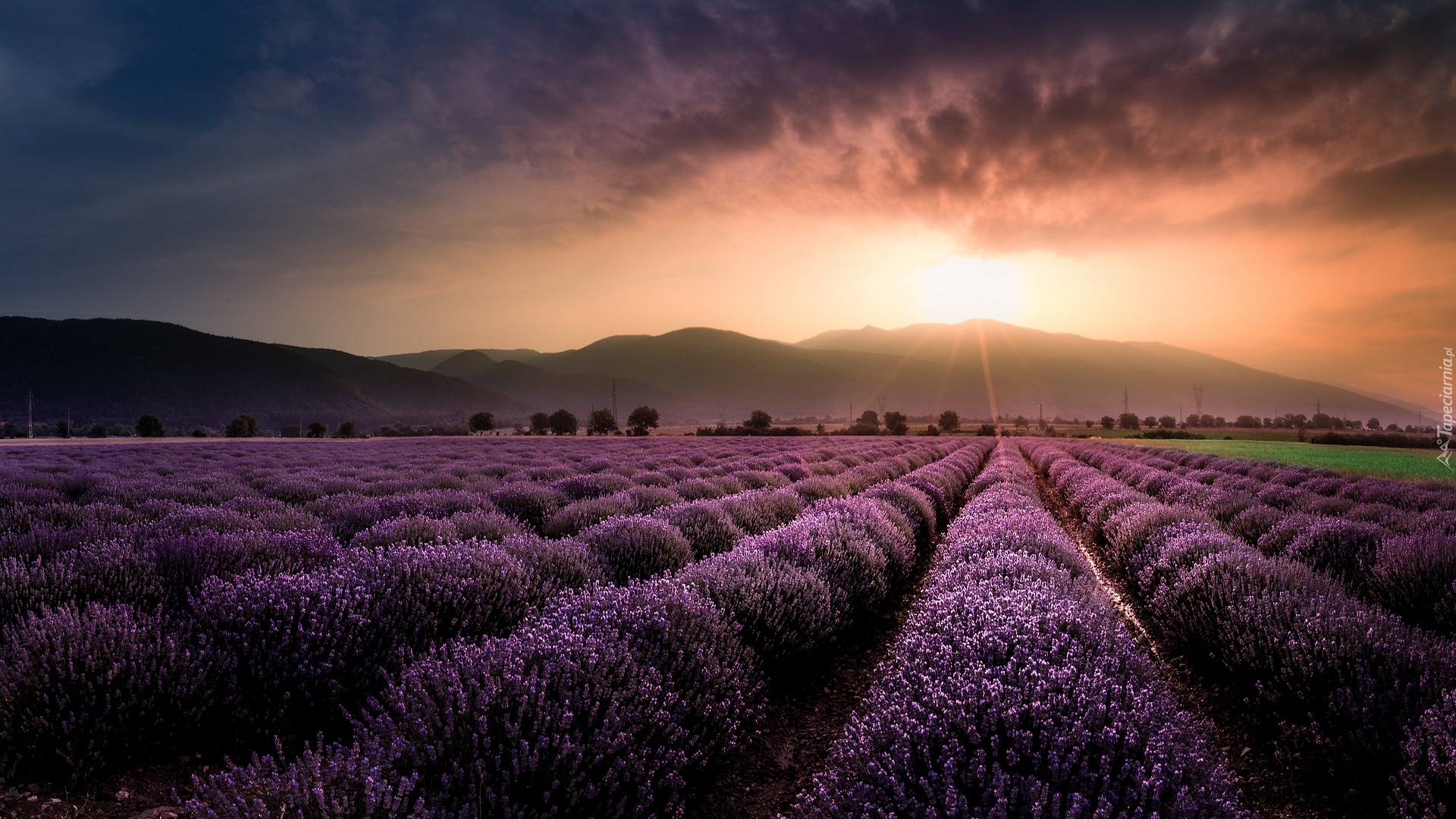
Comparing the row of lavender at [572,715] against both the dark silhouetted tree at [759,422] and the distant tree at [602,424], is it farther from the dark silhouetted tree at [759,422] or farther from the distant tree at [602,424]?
the dark silhouetted tree at [759,422]

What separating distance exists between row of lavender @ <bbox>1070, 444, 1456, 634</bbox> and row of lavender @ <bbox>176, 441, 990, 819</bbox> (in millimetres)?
4730

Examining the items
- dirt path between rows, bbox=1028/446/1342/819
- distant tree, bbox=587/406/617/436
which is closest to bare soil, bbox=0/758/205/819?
dirt path between rows, bbox=1028/446/1342/819

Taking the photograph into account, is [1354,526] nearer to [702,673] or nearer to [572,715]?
[702,673]

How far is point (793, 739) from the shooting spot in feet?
12.0

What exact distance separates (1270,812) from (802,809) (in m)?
2.45

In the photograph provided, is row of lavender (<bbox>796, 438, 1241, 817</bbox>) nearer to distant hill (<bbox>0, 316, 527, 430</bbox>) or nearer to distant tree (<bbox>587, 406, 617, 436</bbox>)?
distant tree (<bbox>587, 406, 617, 436</bbox>)

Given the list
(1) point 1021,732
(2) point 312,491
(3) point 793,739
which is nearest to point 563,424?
(2) point 312,491

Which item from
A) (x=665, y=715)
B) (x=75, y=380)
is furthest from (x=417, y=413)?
(x=665, y=715)

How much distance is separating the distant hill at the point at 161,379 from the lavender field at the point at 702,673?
10902 cm

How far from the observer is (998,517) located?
262 inches

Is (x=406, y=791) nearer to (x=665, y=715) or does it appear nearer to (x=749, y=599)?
(x=665, y=715)

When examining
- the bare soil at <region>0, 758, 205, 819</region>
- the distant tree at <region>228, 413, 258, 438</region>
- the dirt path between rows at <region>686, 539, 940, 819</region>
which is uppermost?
the bare soil at <region>0, 758, 205, 819</region>

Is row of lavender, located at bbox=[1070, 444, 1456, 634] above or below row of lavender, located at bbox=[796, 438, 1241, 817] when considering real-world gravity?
below

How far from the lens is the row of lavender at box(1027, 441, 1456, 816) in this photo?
8.61 ft
